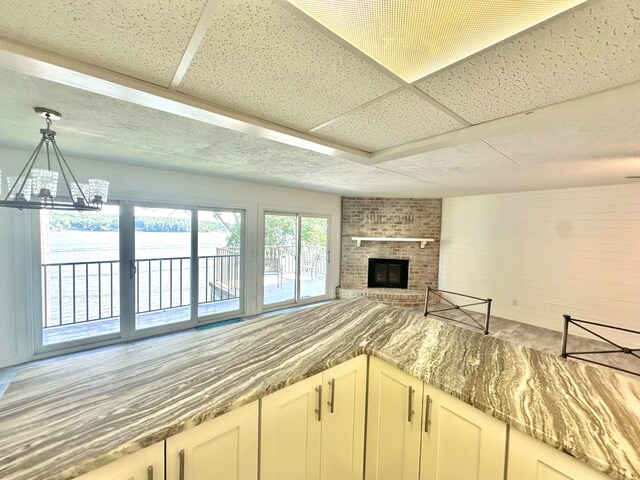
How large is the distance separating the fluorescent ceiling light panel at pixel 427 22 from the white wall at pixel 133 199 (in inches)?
141

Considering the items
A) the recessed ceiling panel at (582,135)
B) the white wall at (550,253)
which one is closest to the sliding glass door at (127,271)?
the recessed ceiling panel at (582,135)

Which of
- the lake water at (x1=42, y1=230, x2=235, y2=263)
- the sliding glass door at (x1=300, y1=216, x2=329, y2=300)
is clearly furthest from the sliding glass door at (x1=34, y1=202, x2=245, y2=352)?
the sliding glass door at (x1=300, y1=216, x2=329, y2=300)

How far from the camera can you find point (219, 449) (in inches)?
40.1

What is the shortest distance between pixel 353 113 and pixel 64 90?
5.62 feet

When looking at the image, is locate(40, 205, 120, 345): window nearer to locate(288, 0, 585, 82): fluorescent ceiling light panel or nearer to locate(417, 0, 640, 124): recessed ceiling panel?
locate(288, 0, 585, 82): fluorescent ceiling light panel

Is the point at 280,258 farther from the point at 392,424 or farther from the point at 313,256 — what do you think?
the point at 392,424

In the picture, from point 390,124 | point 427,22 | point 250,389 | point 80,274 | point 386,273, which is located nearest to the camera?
point 427,22

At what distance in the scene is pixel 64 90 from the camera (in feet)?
4.96

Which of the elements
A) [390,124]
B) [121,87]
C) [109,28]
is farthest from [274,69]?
[390,124]

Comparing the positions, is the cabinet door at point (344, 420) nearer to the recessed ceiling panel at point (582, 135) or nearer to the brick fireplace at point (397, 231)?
the recessed ceiling panel at point (582, 135)

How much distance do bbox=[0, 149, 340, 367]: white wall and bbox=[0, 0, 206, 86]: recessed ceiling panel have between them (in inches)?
108

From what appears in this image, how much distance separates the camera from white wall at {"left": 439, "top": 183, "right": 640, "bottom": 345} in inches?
148

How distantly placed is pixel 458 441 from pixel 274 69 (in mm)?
1906

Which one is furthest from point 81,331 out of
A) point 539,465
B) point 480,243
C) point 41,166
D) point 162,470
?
point 480,243
